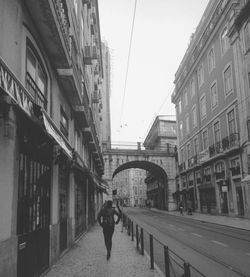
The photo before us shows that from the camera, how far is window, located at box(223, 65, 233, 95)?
2841cm

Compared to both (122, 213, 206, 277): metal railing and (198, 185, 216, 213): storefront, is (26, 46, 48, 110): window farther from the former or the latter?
(198, 185, 216, 213): storefront

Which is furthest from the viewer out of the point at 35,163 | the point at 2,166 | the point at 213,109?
the point at 213,109

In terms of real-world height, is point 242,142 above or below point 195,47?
below

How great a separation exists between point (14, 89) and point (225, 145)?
26487 millimetres

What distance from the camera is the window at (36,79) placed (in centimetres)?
721

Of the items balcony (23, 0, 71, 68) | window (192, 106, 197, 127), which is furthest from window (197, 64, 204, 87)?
balcony (23, 0, 71, 68)

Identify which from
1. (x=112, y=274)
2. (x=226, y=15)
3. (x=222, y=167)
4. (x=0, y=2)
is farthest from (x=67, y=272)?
(x=226, y=15)

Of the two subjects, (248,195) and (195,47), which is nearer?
(248,195)

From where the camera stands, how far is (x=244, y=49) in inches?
996

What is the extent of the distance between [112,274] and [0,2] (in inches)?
220

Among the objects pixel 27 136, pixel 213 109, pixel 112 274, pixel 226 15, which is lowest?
pixel 112 274

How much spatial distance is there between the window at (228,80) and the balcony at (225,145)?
4086mm

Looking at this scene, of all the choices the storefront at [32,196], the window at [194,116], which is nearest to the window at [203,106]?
the window at [194,116]

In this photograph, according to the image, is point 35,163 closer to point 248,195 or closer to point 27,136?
point 27,136
